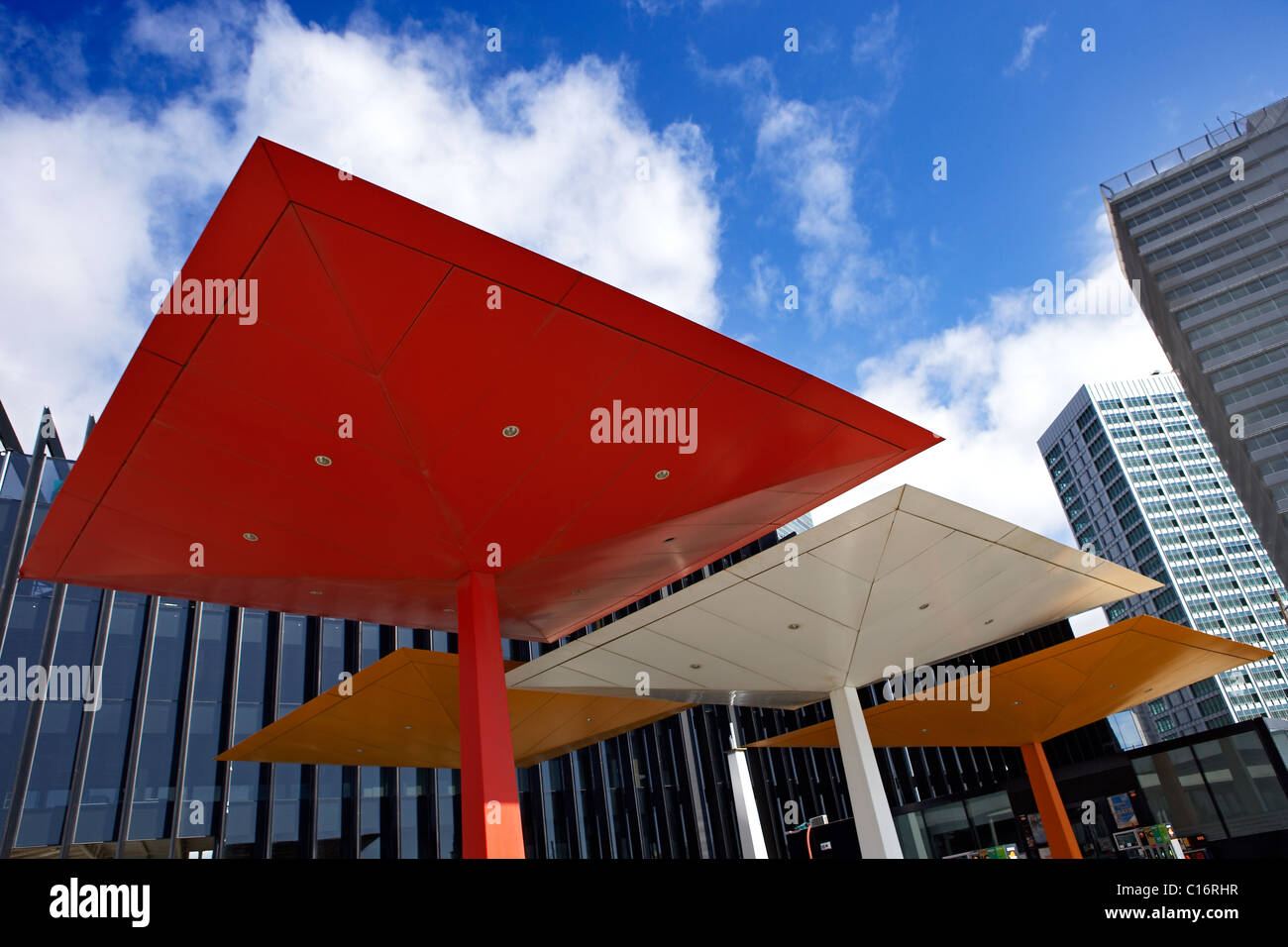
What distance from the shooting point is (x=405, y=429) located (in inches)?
378

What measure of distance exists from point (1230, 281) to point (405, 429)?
77.5 m

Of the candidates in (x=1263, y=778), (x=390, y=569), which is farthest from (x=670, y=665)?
Result: (x=1263, y=778)

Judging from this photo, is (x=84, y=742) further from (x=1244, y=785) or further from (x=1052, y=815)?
(x=1244, y=785)

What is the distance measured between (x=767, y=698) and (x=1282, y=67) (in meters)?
74.6

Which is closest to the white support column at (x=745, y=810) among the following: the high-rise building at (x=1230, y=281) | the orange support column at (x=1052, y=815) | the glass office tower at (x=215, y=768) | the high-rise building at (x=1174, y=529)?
the glass office tower at (x=215, y=768)

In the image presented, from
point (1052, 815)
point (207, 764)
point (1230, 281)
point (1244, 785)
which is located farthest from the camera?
point (1230, 281)

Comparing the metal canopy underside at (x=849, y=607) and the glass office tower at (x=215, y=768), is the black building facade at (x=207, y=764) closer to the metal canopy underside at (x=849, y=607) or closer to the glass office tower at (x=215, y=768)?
the glass office tower at (x=215, y=768)

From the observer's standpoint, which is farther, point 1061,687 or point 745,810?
point 745,810

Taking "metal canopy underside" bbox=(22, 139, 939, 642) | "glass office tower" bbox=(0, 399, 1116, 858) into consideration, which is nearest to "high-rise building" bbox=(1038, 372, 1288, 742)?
"glass office tower" bbox=(0, 399, 1116, 858)

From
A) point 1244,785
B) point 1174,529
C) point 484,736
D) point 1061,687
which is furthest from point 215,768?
point 1174,529

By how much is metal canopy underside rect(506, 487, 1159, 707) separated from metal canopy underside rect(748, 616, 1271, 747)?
2045 mm

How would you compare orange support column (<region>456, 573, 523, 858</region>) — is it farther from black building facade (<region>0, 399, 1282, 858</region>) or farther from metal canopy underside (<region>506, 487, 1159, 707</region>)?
black building facade (<region>0, 399, 1282, 858</region>)
